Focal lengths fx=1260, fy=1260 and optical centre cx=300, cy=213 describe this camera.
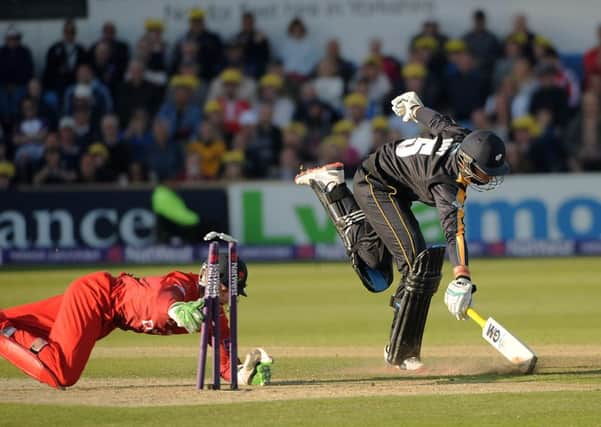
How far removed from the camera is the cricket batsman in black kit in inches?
288

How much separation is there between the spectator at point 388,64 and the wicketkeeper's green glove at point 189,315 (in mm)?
11308

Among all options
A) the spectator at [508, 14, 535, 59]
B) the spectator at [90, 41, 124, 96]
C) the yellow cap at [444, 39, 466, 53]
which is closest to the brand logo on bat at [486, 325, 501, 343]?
the yellow cap at [444, 39, 466, 53]

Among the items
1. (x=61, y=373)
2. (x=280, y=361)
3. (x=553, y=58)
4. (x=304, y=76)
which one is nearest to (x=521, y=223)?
(x=553, y=58)

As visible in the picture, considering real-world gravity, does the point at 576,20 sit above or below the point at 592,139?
above

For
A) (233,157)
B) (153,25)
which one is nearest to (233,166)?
(233,157)

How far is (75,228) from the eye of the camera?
16.1 metres

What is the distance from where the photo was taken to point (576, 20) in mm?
19422

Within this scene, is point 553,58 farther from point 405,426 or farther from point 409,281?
point 405,426

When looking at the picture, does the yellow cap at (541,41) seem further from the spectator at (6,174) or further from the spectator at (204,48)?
the spectator at (6,174)

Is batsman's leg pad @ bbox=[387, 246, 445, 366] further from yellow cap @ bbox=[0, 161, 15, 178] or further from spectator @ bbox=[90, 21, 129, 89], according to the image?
spectator @ bbox=[90, 21, 129, 89]

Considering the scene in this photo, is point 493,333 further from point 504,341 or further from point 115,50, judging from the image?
point 115,50

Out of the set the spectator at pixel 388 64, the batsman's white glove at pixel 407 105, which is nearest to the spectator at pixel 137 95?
the spectator at pixel 388 64

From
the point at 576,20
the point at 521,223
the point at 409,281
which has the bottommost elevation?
the point at 521,223

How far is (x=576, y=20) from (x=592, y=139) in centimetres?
323
